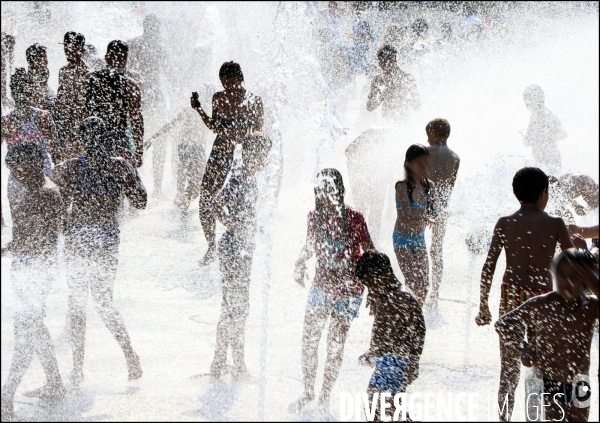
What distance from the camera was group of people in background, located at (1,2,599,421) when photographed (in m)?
3.76

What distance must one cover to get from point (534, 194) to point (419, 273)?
144 cm

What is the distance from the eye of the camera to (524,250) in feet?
14.1

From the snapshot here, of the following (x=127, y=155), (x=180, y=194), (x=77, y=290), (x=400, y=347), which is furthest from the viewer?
(x=180, y=194)

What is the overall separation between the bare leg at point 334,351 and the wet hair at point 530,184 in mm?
1156

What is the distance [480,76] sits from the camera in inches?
553

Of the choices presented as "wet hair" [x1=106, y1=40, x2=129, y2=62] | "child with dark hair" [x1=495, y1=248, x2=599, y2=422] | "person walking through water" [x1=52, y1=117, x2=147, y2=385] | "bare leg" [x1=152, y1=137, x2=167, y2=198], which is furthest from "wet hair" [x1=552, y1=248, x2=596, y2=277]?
"bare leg" [x1=152, y1=137, x2=167, y2=198]

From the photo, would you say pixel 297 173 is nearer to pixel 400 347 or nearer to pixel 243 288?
pixel 243 288

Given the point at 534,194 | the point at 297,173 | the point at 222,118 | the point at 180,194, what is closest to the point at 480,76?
the point at 297,173

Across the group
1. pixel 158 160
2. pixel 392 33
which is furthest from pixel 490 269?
pixel 392 33

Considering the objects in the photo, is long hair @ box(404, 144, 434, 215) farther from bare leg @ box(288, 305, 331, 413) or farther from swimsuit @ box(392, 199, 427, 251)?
bare leg @ box(288, 305, 331, 413)

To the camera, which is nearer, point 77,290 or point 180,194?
point 77,290

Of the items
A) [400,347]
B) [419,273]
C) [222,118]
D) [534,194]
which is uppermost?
[222,118]

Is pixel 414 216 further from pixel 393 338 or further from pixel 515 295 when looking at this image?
pixel 393 338

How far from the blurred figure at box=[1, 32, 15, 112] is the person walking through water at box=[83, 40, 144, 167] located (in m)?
2.37
